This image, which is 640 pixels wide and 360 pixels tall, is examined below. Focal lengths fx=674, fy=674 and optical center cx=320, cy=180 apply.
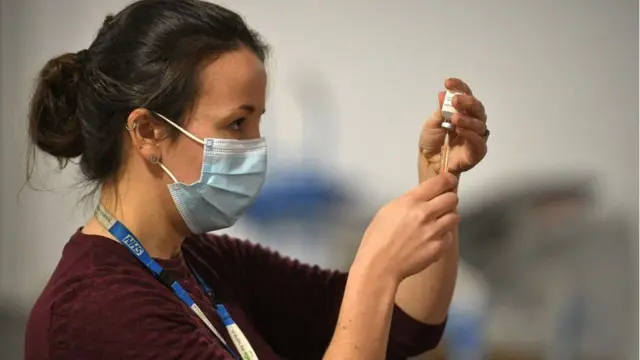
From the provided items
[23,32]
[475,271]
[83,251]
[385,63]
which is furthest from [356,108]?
[23,32]

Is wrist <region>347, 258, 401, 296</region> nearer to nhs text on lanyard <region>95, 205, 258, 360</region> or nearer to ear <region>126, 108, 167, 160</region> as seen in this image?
nhs text on lanyard <region>95, 205, 258, 360</region>

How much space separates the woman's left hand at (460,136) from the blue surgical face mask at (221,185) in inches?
11.6

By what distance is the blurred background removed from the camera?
1.32 metres

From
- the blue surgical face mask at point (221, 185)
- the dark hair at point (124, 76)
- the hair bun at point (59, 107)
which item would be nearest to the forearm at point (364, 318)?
the blue surgical face mask at point (221, 185)

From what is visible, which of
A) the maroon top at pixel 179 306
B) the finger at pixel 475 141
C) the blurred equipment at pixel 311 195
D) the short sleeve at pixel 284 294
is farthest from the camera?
the blurred equipment at pixel 311 195

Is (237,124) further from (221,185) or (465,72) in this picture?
(465,72)

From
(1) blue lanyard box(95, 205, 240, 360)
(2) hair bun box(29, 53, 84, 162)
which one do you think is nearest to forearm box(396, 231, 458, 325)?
(1) blue lanyard box(95, 205, 240, 360)

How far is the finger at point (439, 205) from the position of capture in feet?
2.99

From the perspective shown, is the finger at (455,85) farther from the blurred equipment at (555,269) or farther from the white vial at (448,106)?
the blurred equipment at (555,269)

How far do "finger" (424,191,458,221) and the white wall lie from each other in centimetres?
44

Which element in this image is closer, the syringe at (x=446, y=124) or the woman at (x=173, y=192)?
the woman at (x=173, y=192)

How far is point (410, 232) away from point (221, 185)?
1.00 feet

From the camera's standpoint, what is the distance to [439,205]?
0.92 metres

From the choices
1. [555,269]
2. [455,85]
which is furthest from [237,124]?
[555,269]
